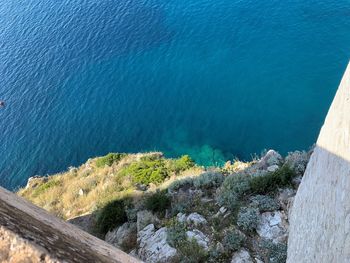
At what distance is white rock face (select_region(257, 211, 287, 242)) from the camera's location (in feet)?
32.7

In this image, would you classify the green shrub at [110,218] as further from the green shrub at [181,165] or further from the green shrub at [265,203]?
the green shrub at [265,203]

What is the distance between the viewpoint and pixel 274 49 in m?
26.0

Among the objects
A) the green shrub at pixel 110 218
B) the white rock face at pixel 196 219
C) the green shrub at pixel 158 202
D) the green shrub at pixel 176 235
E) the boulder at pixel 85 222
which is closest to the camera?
the green shrub at pixel 176 235

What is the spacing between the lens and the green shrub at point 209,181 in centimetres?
1294

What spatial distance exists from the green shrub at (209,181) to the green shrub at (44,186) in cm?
896

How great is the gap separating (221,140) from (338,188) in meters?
16.3

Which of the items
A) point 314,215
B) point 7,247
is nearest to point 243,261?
point 314,215

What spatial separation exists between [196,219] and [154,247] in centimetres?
146

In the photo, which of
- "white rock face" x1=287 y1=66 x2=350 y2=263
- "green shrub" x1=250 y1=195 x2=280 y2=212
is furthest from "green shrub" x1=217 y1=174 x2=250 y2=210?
"white rock face" x1=287 y1=66 x2=350 y2=263

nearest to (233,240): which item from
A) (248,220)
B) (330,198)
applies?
(248,220)

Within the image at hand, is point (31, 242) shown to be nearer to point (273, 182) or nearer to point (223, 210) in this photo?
point (223, 210)

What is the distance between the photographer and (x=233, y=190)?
1165 cm

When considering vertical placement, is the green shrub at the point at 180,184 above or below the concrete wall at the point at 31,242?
above

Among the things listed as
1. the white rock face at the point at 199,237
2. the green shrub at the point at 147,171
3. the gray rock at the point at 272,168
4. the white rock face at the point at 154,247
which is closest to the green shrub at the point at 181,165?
the green shrub at the point at 147,171
